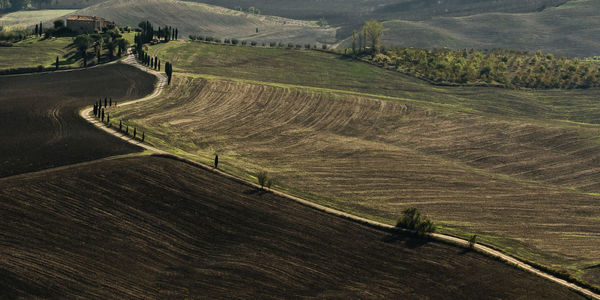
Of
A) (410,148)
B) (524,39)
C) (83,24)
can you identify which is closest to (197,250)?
(410,148)

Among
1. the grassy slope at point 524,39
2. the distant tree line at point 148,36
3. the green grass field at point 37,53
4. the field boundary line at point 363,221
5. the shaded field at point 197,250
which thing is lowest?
the shaded field at point 197,250

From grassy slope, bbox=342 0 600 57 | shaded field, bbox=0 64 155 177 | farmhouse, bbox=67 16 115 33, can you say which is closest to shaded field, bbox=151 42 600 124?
shaded field, bbox=0 64 155 177

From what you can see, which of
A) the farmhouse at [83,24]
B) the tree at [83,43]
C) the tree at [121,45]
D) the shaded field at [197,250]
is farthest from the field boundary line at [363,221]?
the farmhouse at [83,24]

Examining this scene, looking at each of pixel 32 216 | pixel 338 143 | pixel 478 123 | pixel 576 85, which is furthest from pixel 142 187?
pixel 576 85

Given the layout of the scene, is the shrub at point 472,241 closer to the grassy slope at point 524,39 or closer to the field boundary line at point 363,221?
the field boundary line at point 363,221

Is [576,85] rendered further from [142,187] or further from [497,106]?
[142,187]

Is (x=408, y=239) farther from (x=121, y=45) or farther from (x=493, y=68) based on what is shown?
(x=493, y=68)
